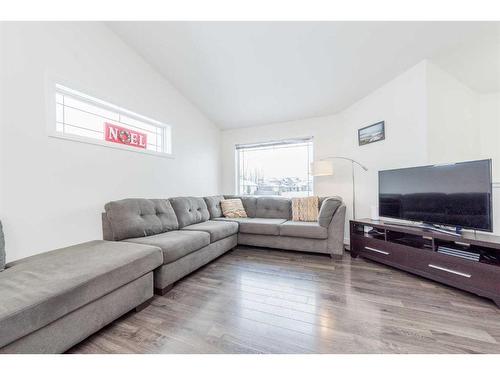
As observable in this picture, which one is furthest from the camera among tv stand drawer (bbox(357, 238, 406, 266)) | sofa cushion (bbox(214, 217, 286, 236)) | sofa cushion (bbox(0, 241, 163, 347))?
sofa cushion (bbox(214, 217, 286, 236))

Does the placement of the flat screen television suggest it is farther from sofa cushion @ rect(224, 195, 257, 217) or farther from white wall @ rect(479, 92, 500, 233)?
sofa cushion @ rect(224, 195, 257, 217)

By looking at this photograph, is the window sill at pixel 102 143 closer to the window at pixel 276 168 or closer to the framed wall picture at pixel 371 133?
the window at pixel 276 168

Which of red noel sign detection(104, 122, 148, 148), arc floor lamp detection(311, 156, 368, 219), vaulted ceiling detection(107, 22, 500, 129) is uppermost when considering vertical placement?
vaulted ceiling detection(107, 22, 500, 129)

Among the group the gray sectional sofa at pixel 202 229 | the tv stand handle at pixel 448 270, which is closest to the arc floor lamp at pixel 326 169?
the gray sectional sofa at pixel 202 229

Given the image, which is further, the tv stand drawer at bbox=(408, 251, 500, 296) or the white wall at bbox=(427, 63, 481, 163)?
the white wall at bbox=(427, 63, 481, 163)

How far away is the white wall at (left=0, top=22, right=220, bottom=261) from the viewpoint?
159 cm

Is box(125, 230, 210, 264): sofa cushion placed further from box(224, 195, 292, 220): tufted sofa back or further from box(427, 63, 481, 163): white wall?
box(427, 63, 481, 163): white wall

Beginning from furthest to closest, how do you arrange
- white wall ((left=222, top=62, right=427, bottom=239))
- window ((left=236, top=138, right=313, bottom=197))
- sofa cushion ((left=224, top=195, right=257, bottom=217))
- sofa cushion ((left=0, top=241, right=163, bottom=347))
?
1. window ((left=236, top=138, right=313, bottom=197))
2. sofa cushion ((left=224, top=195, right=257, bottom=217))
3. white wall ((left=222, top=62, right=427, bottom=239))
4. sofa cushion ((left=0, top=241, right=163, bottom=347))

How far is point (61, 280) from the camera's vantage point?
3.61ft

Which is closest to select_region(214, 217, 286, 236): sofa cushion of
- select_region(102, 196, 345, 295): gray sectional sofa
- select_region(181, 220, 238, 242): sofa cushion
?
select_region(102, 196, 345, 295): gray sectional sofa

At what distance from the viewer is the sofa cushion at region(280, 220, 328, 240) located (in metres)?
2.69

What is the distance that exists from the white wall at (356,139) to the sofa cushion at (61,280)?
290 centimetres

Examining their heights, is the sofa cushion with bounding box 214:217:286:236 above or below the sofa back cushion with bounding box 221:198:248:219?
below
